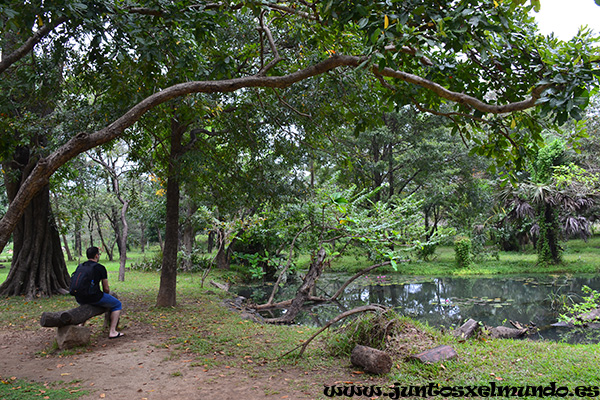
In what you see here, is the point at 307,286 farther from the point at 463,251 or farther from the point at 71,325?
the point at 463,251

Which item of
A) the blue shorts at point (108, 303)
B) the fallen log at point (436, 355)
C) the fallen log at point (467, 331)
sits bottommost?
the fallen log at point (467, 331)

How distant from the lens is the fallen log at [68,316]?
211 inches

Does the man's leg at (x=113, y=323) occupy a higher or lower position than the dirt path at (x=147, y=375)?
higher

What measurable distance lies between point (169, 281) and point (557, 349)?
298 inches

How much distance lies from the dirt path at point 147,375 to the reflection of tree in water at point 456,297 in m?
4.96

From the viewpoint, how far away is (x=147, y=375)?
4.73 metres

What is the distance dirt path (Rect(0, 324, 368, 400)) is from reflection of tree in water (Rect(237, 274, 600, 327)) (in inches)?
195

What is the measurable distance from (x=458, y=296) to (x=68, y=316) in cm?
1227

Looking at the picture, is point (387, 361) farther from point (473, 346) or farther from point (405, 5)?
point (405, 5)

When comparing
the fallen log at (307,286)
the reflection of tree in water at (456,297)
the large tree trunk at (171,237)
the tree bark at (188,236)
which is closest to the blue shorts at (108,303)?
the large tree trunk at (171,237)

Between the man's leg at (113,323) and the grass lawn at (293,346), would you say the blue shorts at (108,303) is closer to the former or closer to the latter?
the man's leg at (113,323)

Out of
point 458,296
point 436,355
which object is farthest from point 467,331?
point 458,296

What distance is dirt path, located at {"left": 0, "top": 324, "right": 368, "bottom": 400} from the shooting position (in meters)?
4.16

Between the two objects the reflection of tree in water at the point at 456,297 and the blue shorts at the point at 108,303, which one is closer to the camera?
the blue shorts at the point at 108,303
